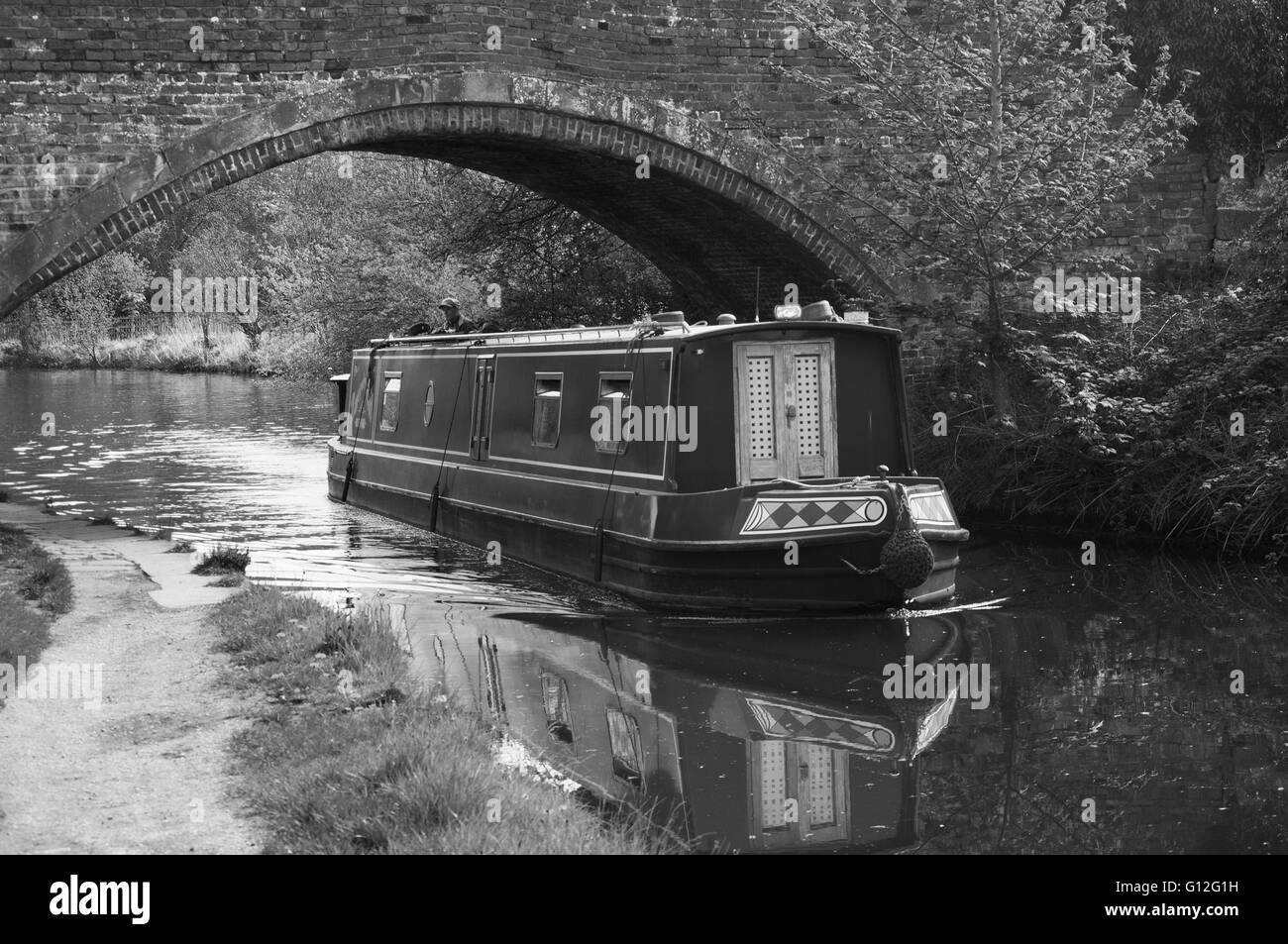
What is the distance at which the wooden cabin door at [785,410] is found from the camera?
861cm

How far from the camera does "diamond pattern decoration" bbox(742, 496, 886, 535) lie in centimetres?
808

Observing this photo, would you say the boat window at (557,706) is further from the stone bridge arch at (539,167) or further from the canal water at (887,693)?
the stone bridge arch at (539,167)

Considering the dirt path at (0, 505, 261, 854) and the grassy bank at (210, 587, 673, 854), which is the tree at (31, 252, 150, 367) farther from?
the grassy bank at (210, 587, 673, 854)

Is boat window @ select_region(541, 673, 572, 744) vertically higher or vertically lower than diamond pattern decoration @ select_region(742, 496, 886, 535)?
lower

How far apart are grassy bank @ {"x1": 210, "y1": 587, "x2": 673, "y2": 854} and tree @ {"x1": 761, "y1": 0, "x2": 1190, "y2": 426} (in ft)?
22.3

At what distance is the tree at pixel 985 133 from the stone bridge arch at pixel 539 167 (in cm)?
55

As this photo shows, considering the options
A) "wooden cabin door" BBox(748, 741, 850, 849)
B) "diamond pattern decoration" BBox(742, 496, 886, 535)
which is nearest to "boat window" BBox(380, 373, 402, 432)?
"diamond pattern decoration" BBox(742, 496, 886, 535)

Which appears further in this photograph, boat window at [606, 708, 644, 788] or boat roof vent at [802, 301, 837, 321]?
boat roof vent at [802, 301, 837, 321]

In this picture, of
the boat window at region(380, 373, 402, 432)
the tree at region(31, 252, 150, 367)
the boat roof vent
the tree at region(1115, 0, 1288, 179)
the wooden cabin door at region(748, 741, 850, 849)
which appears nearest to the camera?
the wooden cabin door at region(748, 741, 850, 849)

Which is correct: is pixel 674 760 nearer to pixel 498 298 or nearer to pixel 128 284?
pixel 498 298

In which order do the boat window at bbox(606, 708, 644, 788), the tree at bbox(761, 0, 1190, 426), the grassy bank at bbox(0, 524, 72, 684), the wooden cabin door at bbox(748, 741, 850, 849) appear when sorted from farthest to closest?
1. the tree at bbox(761, 0, 1190, 426)
2. the grassy bank at bbox(0, 524, 72, 684)
3. the boat window at bbox(606, 708, 644, 788)
4. the wooden cabin door at bbox(748, 741, 850, 849)

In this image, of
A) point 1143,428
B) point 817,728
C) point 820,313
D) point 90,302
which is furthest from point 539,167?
point 90,302

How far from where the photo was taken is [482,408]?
10883 millimetres

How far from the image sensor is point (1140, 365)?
1125 cm
